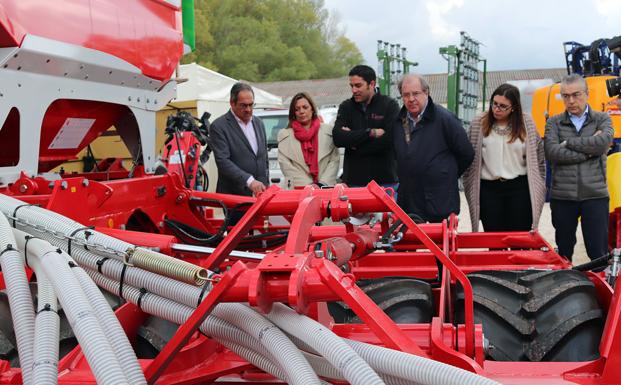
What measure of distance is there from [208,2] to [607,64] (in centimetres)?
4493

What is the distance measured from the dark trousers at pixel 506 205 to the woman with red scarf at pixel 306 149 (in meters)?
1.19

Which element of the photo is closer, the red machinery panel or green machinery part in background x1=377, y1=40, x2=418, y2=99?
the red machinery panel

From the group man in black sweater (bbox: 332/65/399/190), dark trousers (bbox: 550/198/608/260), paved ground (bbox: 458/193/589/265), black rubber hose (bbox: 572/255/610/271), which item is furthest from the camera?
paved ground (bbox: 458/193/589/265)

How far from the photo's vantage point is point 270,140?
10891 millimetres

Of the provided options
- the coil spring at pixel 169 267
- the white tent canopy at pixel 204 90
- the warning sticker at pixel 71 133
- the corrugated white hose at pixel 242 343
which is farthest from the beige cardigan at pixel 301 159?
the white tent canopy at pixel 204 90

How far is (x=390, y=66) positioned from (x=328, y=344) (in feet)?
56.8

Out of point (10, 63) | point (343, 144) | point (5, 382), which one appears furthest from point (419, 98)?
point (5, 382)

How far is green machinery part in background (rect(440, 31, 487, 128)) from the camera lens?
54.8 ft

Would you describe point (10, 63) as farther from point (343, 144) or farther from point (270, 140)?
point (270, 140)

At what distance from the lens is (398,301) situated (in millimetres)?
3021

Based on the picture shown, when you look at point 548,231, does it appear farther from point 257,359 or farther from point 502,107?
point 257,359

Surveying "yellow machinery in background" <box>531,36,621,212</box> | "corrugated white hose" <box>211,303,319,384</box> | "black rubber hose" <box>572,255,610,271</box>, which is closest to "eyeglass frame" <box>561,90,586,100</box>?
"black rubber hose" <box>572,255,610,271</box>

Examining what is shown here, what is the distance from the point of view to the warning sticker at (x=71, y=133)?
3.79m

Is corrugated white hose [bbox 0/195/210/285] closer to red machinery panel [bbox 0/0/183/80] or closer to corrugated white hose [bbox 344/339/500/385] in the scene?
corrugated white hose [bbox 344/339/500/385]
